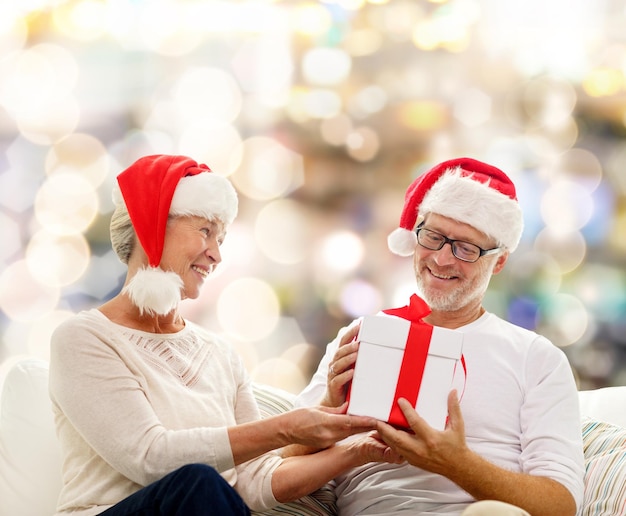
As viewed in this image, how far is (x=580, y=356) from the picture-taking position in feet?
10.3

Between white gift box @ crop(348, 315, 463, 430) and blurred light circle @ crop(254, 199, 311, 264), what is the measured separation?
1467mm

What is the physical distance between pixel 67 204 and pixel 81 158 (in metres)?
0.18

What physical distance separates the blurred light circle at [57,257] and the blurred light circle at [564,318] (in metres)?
1.82

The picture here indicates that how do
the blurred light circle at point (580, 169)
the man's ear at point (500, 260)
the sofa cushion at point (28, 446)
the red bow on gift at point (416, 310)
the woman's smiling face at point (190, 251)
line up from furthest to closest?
the blurred light circle at point (580, 169)
the man's ear at point (500, 260)
the sofa cushion at point (28, 446)
the woman's smiling face at point (190, 251)
the red bow on gift at point (416, 310)

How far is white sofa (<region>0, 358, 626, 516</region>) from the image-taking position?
Result: 5.91ft

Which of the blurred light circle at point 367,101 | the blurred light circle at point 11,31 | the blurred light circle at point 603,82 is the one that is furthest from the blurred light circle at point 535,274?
the blurred light circle at point 11,31

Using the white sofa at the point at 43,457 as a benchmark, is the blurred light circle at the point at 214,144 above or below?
above

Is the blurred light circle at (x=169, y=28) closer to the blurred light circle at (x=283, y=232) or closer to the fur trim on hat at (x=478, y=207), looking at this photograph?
the blurred light circle at (x=283, y=232)

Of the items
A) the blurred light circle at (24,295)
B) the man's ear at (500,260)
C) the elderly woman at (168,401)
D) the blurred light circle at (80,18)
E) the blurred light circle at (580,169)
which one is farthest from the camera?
the blurred light circle at (580,169)

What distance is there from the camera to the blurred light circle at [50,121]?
2855 mm

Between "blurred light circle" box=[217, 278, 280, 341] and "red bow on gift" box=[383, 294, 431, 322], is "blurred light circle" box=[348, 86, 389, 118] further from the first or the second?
"red bow on gift" box=[383, 294, 431, 322]

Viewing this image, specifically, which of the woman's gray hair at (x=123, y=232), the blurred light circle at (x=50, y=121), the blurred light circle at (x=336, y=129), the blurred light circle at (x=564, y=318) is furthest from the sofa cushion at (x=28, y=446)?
the blurred light circle at (x=564, y=318)

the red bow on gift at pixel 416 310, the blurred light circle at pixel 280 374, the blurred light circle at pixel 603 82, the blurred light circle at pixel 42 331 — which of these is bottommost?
the blurred light circle at pixel 280 374

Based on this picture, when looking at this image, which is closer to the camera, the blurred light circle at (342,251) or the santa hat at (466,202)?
the santa hat at (466,202)
